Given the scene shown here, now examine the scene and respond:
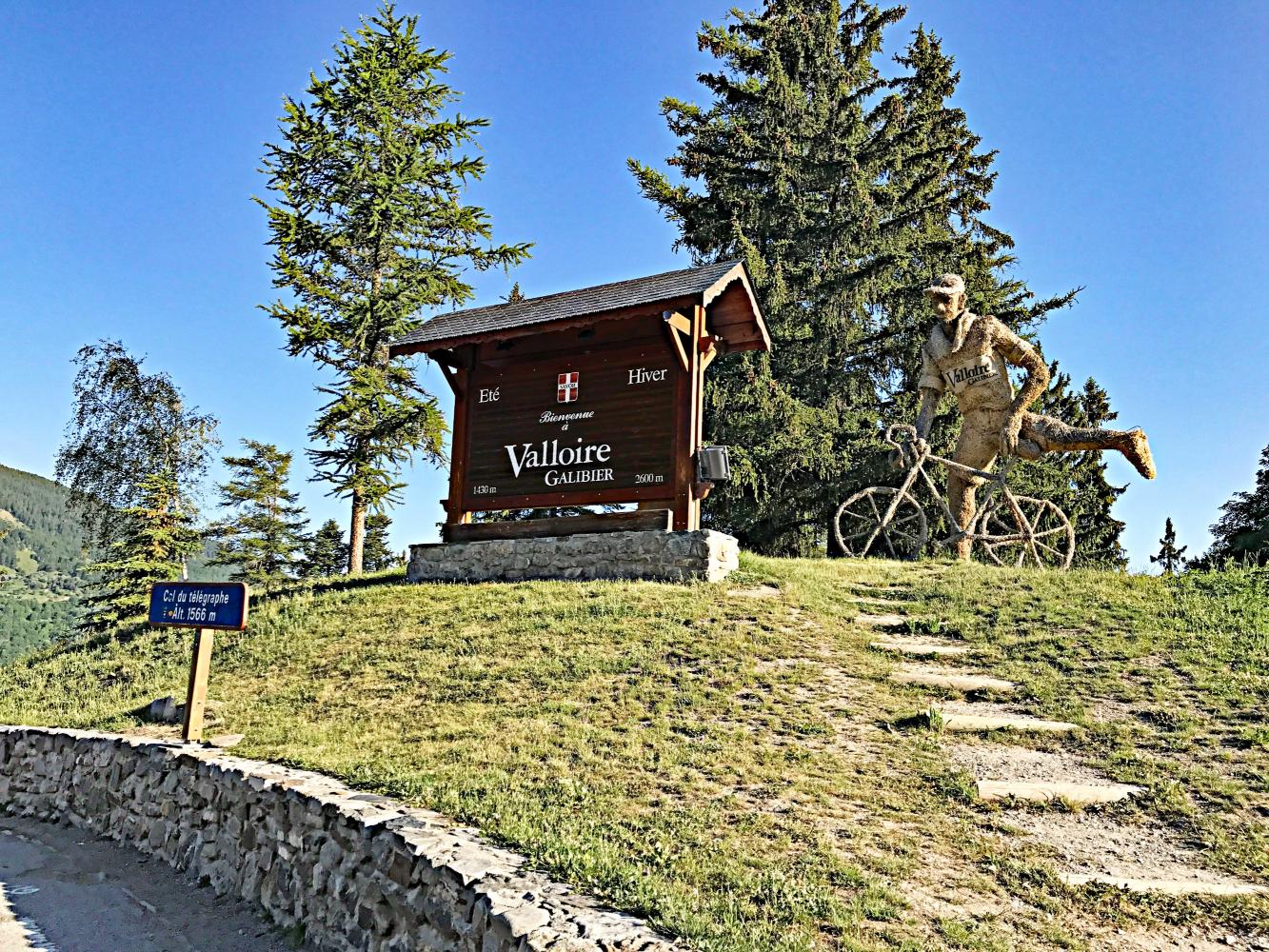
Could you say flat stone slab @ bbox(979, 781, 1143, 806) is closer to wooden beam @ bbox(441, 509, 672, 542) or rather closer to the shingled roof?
wooden beam @ bbox(441, 509, 672, 542)

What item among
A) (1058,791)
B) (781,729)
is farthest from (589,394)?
(1058,791)

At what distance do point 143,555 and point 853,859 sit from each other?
802 inches

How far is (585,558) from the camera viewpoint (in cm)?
1342

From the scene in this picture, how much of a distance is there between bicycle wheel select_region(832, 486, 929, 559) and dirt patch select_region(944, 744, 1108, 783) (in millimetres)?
8198

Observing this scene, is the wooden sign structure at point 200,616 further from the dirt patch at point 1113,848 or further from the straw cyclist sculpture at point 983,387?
the straw cyclist sculpture at point 983,387

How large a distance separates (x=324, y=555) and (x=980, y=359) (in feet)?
71.9

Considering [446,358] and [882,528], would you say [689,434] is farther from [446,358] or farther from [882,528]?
[446,358]

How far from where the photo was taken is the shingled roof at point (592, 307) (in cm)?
1376

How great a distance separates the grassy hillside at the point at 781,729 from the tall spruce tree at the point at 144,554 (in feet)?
22.9

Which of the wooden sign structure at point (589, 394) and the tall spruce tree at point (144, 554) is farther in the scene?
the tall spruce tree at point (144, 554)

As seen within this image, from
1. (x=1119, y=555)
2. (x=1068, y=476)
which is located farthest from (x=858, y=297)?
(x=1119, y=555)

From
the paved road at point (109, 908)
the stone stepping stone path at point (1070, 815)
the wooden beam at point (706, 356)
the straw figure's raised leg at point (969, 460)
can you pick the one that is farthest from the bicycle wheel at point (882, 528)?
the paved road at point (109, 908)

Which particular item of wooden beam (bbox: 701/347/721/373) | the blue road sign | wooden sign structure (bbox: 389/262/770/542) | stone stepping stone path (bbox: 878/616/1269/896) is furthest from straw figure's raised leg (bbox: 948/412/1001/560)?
the blue road sign

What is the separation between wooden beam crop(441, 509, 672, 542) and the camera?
13227mm
